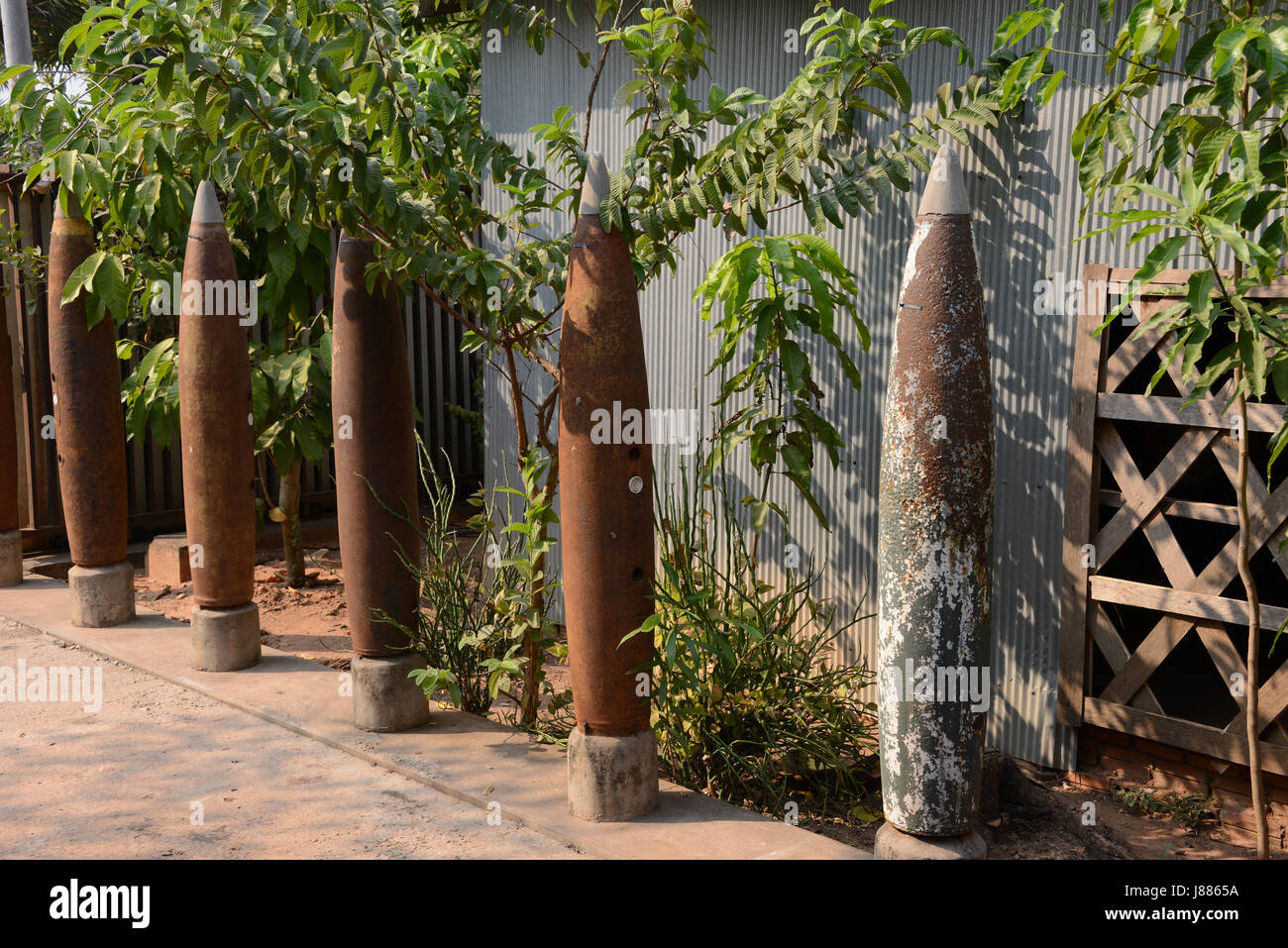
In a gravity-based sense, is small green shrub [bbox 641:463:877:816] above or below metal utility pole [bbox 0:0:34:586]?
below

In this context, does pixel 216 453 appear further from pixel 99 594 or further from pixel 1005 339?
pixel 1005 339

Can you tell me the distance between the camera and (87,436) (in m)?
6.67

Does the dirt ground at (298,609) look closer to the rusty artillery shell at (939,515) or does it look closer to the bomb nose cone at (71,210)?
the bomb nose cone at (71,210)

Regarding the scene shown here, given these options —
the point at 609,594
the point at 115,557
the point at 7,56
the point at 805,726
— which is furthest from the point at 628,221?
the point at 7,56

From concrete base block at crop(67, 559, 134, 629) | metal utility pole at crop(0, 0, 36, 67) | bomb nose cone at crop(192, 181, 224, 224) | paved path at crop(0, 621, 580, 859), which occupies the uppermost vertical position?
metal utility pole at crop(0, 0, 36, 67)

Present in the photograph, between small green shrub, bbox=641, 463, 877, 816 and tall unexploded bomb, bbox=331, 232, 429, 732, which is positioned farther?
tall unexploded bomb, bbox=331, 232, 429, 732

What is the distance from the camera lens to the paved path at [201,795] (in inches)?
159

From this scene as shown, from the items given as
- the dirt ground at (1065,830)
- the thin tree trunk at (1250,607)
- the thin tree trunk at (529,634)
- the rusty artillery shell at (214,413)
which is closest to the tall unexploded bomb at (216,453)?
the rusty artillery shell at (214,413)

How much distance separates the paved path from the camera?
4.05 m

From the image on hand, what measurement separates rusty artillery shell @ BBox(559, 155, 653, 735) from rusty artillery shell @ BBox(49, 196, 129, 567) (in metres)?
3.88

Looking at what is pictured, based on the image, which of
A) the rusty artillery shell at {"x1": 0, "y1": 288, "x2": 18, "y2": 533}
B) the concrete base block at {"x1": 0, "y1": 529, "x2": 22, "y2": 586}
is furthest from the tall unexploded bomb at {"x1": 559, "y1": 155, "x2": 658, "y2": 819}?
the concrete base block at {"x1": 0, "y1": 529, "x2": 22, "y2": 586}

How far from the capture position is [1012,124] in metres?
5.07

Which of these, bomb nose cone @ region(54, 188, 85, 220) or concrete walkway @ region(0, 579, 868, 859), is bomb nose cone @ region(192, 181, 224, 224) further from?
concrete walkway @ region(0, 579, 868, 859)

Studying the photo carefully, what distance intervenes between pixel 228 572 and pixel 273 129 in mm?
2518
